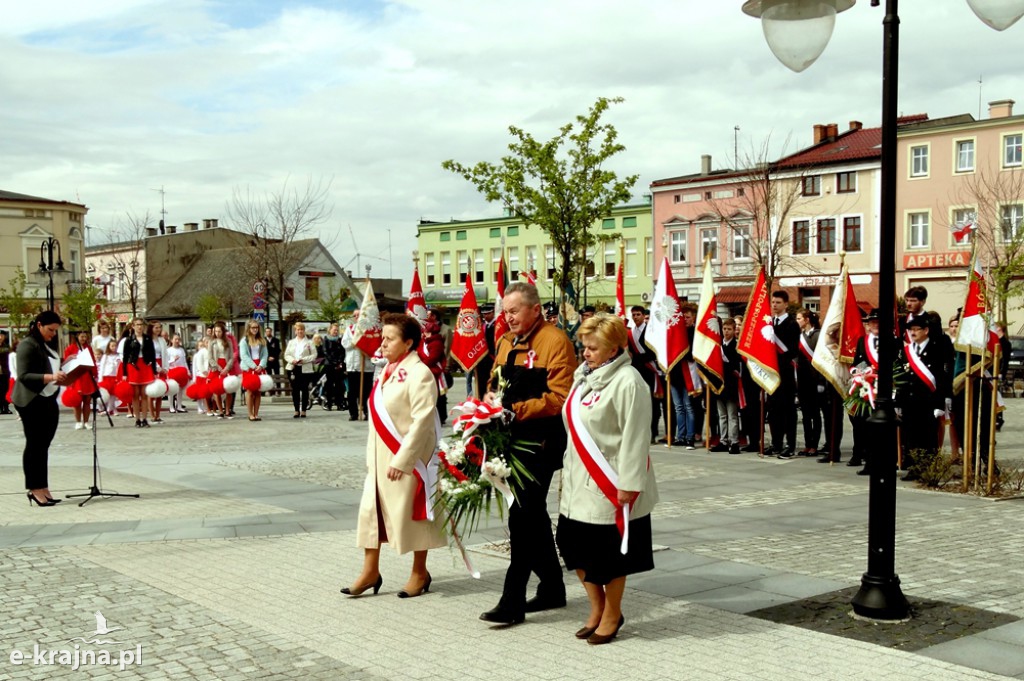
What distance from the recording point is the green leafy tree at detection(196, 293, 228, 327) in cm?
6862

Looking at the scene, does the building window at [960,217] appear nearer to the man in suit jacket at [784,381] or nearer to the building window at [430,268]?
the man in suit jacket at [784,381]

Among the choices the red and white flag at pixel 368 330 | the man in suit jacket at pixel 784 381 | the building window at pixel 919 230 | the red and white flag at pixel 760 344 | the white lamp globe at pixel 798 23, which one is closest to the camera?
the white lamp globe at pixel 798 23

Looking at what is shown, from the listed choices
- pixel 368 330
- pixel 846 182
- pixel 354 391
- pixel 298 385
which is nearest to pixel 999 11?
pixel 368 330

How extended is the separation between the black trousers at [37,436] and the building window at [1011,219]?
39.0m

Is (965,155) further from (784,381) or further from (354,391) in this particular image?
(784,381)

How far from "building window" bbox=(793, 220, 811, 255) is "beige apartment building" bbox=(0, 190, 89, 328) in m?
44.5

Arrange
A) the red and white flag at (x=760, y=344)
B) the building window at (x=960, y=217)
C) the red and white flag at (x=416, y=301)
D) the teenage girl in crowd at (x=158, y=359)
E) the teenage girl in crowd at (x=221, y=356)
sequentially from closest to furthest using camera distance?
the red and white flag at (x=760, y=344), the red and white flag at (x=416, y=301), the teenage girl in crowd at (x=158, y=359), the teenage girl in crowd at (x=221, y=356), the building window at (x=960, y=217)

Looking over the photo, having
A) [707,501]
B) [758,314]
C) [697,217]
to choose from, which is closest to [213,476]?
[707,501]

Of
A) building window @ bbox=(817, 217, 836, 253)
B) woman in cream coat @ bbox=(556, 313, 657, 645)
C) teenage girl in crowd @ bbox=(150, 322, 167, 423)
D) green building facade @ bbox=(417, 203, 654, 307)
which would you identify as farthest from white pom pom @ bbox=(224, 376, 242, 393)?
green building facade @ bbox=(417, 203, 654, 307)

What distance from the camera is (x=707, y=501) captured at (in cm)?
1098

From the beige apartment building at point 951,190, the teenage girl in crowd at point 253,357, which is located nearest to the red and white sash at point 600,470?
the teenage girl in crowd at point 253,357

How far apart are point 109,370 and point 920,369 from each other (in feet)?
51.3

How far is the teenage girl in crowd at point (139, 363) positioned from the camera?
2111 cm

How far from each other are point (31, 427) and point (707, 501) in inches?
267
